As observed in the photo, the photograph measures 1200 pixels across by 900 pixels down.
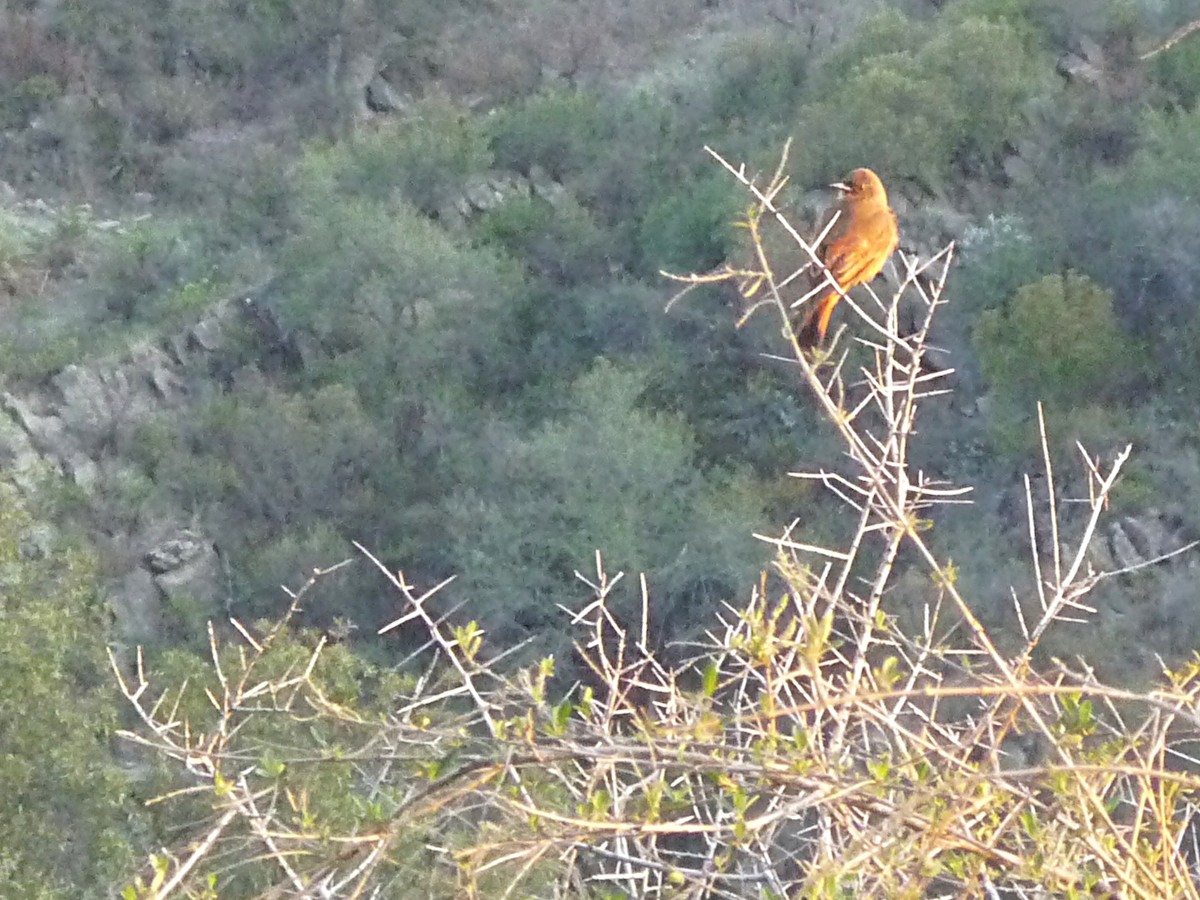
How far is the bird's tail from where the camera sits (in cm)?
443

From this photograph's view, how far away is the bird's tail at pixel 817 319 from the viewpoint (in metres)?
4.43

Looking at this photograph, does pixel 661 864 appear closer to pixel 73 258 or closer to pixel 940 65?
pixel 940 65

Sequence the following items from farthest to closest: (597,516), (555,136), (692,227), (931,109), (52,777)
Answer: (555,136) < (692,227) < (931,109) < (597,516) < (52,777)

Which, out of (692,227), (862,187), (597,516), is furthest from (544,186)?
(862,187)

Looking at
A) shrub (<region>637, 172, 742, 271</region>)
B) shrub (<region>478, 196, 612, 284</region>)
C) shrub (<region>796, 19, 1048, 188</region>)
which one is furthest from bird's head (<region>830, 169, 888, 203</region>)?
shrub (<region>478, 196, 612, 284</region>)

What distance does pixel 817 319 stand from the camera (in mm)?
4605

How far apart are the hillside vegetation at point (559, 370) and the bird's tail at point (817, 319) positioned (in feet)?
10.4

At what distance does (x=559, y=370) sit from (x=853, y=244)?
9891 millimetres

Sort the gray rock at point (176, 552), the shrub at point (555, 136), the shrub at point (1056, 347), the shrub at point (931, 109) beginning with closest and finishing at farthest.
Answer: the shrub at point (1056, 347) < the gray rock at point (176, 552) < the shrub at point (931, 109) < the shrub at point (555, 136)

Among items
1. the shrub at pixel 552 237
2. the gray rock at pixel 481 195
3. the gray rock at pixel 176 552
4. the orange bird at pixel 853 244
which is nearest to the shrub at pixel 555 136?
the gray rock at pixel 481 195

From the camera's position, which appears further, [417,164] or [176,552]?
[417,164]

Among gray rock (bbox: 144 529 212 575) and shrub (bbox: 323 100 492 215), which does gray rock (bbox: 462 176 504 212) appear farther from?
gray rock (bbox: 144 529 212 575)

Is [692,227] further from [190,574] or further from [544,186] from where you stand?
[190,574]

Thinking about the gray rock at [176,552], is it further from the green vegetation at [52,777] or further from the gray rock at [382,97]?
the gray rock at [382,97]
